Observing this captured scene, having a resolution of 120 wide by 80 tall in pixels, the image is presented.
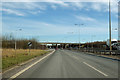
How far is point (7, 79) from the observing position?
29.4ft

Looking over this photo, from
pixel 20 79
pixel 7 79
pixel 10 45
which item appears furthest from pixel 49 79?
pixel 10 45

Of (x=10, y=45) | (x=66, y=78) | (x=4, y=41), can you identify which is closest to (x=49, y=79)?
(x=66, y=78)

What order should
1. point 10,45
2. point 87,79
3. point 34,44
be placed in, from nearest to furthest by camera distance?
point 87,79 → point 10,45 → point 34,44

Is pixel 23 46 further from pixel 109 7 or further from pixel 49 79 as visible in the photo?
pixel 49 79

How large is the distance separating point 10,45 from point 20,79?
64098 millimetres

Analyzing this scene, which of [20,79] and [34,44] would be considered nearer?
[20,79]

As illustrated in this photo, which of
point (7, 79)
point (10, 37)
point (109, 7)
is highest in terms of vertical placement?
point (109, 7)

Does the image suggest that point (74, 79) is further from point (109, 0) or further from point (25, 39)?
point (25, 39)

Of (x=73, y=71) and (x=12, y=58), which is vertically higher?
(x=73, y=71)

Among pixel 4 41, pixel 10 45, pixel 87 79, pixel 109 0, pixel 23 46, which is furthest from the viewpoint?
pixel 23 46

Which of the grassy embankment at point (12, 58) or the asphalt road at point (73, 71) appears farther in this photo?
the grassy embankment at point (12, 58)

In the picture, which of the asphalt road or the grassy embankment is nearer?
the asphalt road

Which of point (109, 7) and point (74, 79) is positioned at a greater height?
point (109, 7)

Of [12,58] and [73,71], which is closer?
[73,71]
